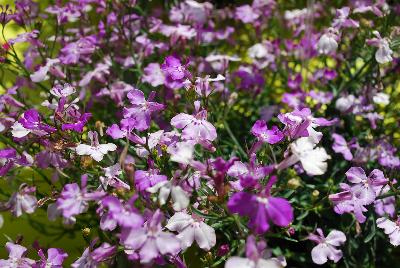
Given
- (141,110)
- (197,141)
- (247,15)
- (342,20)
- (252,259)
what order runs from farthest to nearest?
(247,15) < (342,20) < (141,110) < (197,141) < (252,259)

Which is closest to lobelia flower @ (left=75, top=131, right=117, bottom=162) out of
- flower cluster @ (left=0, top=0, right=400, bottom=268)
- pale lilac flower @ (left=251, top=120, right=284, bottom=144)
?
flower cluster @ (left=0, top=0, right=400, bottom=268)

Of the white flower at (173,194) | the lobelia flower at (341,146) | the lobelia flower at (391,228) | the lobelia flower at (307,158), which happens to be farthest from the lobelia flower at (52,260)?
the lobelia flower at (341,146)

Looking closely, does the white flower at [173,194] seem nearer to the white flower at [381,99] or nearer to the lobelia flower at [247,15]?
the white flower at [381,99]

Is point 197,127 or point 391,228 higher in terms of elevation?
point 197,127

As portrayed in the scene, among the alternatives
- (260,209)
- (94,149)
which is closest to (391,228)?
(260,209)

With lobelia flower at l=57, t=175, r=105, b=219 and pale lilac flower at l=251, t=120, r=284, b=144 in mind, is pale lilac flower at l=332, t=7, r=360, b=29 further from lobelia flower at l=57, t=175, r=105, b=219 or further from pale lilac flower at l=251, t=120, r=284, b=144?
lobelia flower at l=57, t=175, r=105, b=219

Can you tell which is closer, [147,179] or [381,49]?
[147,179]

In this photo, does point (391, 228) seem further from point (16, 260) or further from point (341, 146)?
point (16, 260)
